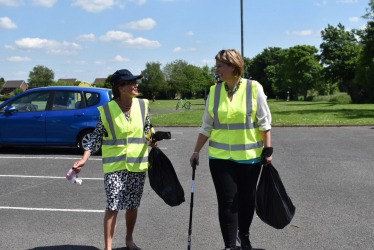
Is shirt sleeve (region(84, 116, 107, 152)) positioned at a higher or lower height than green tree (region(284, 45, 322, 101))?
lower

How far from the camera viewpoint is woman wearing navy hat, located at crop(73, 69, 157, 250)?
12.7 ft

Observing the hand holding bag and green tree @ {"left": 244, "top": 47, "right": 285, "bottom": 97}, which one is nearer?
the hand holding bag

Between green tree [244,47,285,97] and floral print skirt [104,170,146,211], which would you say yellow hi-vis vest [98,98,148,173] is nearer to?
floral print skirt [104,170,146,211]

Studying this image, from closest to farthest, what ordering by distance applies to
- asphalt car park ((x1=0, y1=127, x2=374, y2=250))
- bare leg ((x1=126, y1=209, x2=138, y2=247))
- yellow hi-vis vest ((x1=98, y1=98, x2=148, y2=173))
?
yellow hi-vis vest ((x1=98, y1=98, x2=148, y2=173))
bare leg ((x1=126, y1=209, x2=138, y2=247))
asphalt car park ((x1=0, y1=127, x2=374, y2=250))

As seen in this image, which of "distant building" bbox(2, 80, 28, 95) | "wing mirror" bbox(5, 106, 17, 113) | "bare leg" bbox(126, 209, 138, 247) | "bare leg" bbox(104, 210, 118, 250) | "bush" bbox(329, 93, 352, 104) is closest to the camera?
"bare leg" bbox(104, 210, 118, 250)

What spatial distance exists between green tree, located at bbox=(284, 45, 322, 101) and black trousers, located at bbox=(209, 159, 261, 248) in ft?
246

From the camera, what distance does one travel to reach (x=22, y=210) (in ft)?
19.0

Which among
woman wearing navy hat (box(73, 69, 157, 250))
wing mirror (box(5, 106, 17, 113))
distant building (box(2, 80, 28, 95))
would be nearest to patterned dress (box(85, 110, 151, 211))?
woman wearing navy hat (box(73, 69, 157, 250))

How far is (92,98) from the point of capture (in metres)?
10.7

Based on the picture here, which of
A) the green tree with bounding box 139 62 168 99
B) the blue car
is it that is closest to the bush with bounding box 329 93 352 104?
the blue car

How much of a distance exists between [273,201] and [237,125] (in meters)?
0.81

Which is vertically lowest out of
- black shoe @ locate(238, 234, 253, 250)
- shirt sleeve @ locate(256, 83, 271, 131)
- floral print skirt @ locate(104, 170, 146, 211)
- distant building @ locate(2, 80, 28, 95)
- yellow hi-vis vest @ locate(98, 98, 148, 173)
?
black shoe @ locate(238, 234, 253, 250)

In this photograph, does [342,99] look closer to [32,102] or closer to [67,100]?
[67,100]

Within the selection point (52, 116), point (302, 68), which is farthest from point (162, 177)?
point (302, 68)
